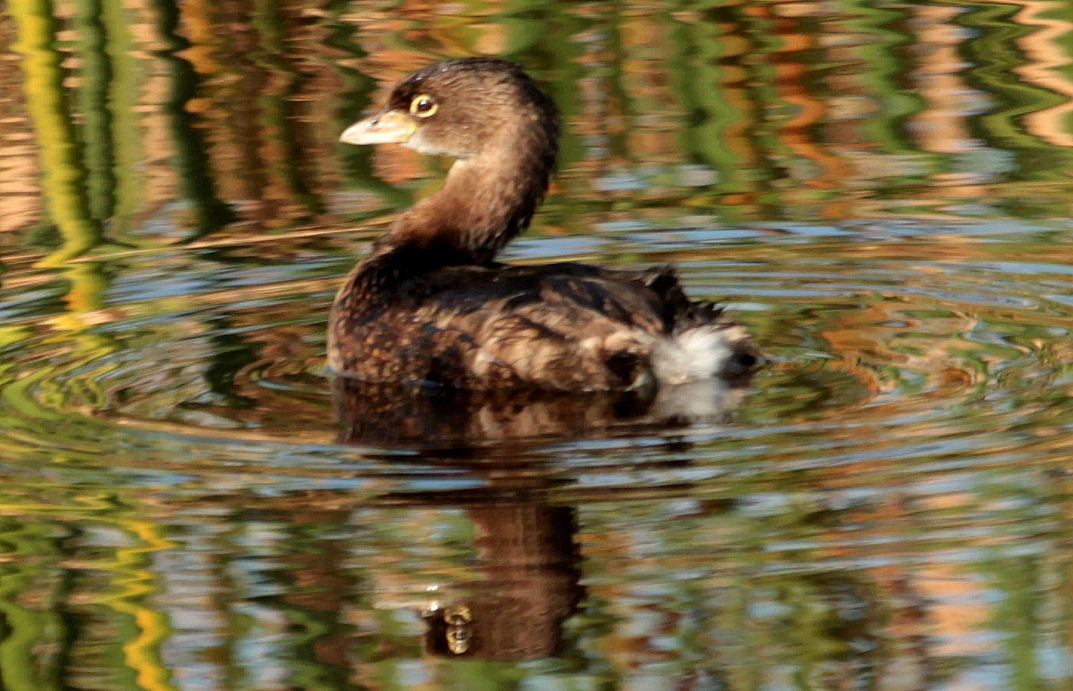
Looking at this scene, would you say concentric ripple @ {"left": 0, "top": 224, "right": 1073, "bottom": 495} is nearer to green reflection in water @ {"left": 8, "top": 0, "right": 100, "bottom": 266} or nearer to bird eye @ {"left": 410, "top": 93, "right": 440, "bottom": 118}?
green reflection in water @ {"left": 8, "top": 0, "right": 100, "bottom": 266}

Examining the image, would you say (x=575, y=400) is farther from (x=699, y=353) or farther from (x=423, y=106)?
(x=423, y=106)

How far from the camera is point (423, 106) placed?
683 centimetres

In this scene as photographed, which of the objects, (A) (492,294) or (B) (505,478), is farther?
(A) (492,294)

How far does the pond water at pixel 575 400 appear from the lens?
4113 mm

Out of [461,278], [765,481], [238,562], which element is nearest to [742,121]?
[461,278]

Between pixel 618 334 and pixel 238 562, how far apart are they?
5.10ft

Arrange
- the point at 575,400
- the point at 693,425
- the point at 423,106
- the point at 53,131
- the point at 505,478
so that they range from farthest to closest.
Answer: the point at 53,131 < the point at 423,106 < the point at 575,400 < the point at 693,425 < the point at 505,478

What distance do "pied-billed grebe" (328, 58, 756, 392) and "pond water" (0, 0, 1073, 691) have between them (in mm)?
144

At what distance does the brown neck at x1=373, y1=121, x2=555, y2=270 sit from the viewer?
6582 mm

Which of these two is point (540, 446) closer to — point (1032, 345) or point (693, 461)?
point (693, 461)

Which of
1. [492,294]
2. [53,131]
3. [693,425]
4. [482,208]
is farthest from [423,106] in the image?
[53,131]

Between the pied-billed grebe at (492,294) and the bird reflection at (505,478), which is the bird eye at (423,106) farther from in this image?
the bird reflection at (505,478)

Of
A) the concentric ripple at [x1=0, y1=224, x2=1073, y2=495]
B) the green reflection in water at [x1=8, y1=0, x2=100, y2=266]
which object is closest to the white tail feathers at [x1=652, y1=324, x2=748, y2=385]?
the concentric ripple at [x1=0, y1=224, x2=1073, y2=495]

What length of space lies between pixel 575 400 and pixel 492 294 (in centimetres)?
40
